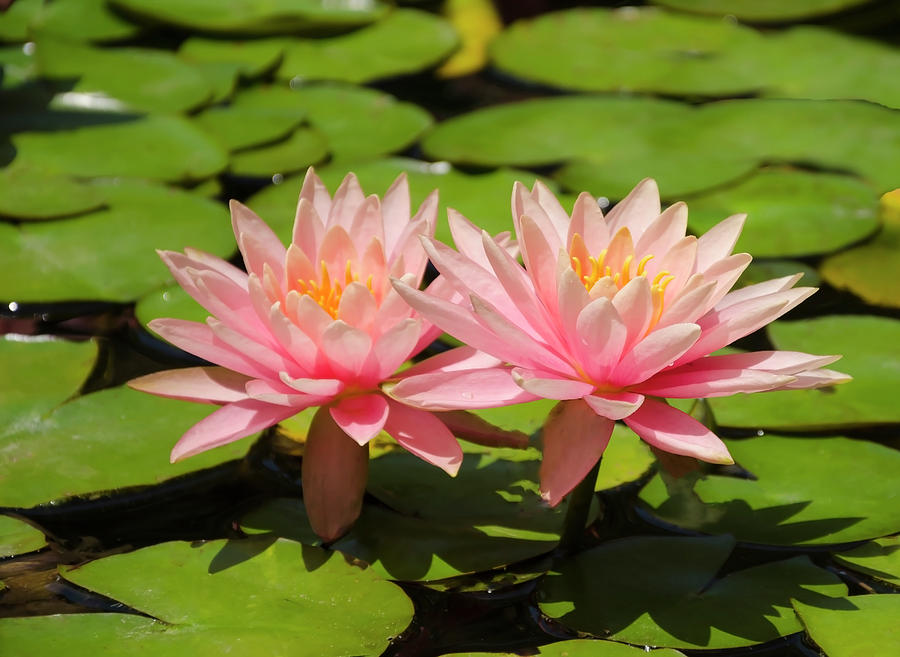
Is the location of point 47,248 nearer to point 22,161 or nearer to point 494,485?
point 22,161

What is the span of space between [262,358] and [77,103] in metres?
1.94

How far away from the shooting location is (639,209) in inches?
59.9

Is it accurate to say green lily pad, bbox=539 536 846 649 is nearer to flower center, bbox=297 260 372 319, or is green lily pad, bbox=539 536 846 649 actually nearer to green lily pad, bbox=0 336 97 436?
flower center, bbox=297 260 372 319

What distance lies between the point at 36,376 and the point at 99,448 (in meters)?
0.29

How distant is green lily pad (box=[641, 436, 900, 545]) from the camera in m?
1.54

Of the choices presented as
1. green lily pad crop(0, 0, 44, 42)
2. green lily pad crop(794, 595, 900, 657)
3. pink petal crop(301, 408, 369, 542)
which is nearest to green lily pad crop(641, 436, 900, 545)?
green lily pad crop(794, 595, 900, 657)

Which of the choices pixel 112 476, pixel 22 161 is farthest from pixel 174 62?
pixel 112 476

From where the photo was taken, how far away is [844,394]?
73.7 inches

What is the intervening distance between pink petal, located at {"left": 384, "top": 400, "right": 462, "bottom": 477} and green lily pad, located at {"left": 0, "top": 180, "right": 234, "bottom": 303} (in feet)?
3.21

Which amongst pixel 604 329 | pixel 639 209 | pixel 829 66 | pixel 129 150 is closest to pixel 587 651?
pixel 604 329

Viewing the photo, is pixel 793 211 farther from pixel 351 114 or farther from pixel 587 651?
pixel 587 651

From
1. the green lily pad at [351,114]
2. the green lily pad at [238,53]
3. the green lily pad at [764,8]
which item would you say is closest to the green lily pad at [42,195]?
the green lily pad at [351,114]

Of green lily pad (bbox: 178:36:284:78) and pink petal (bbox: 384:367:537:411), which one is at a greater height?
pink petal (bbox: 384:367:537:411)

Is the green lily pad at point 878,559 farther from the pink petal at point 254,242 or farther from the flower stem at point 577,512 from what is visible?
the pink petal at point 254,242
